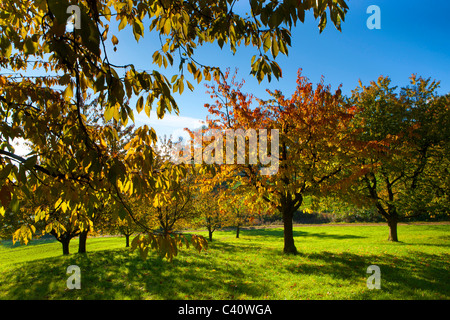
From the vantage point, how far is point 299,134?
1035 centimetres

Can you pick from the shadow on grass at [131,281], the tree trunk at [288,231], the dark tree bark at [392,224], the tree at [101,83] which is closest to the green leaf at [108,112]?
the tree at [101,83]

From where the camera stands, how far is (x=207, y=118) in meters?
12.2

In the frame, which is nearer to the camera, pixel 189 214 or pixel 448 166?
pixel 448 166

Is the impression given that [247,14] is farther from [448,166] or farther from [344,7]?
[448,166]

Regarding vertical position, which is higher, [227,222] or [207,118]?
[207,118]

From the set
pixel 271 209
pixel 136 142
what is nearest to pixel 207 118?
pixel 271 209

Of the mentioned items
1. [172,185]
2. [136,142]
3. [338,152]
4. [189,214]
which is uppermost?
[338,152]

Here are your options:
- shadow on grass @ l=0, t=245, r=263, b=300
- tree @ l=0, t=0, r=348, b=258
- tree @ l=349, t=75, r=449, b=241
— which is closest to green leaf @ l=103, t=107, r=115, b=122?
tree @ l=0, t=0, r=348, b=258

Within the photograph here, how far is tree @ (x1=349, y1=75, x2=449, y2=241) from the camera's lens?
14375mm

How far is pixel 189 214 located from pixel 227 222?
8.66 metres

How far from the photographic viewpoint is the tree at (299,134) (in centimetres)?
1003

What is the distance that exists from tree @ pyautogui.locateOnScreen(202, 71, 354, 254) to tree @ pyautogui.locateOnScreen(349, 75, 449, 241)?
4363mm

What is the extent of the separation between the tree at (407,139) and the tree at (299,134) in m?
4.36

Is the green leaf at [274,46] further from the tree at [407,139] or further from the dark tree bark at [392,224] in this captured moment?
the dark tree bark at [392,224]
